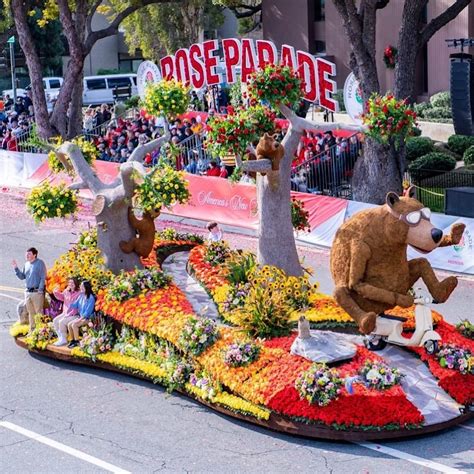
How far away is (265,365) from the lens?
1578 cm

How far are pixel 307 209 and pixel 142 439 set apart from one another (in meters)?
12.3

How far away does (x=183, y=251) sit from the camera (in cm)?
2217

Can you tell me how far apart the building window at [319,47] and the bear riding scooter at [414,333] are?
35.1m

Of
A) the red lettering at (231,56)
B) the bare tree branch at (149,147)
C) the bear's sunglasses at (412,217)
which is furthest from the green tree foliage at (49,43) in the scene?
the bear's sunglasses at (412,217)

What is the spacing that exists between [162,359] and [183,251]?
16.8 feet

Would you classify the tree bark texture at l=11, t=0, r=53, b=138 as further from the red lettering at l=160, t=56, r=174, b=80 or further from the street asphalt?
the street asphalt

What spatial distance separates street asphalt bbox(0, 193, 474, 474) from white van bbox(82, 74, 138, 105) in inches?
1609

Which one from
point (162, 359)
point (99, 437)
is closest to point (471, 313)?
point (162, 359)

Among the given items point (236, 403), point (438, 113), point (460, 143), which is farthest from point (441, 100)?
point (236, 403)

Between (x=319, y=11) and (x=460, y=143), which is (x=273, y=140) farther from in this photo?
(x=319, y=11)

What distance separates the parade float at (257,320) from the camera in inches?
595

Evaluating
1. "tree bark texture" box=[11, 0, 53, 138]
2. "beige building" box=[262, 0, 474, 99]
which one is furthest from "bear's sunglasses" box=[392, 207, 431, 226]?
"beige building" box=[262, 0, 474, 99]

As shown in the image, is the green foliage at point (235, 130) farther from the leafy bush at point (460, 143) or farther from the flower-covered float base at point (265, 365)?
the leafy bush at point (460, 143)

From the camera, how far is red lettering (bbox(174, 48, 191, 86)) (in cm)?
3512
